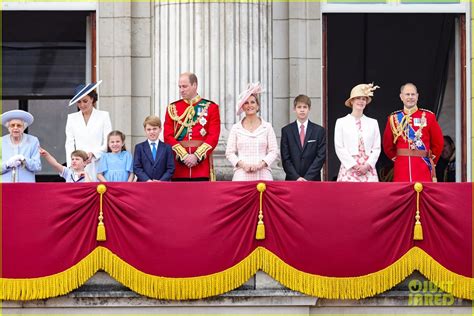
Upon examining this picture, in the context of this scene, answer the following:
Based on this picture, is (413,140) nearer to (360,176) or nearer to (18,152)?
(360,176)

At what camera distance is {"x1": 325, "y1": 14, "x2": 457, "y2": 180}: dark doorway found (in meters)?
28.0

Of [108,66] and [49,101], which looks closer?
[108,66]

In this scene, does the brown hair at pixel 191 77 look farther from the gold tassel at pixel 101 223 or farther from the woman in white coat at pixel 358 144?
the gold tassel at pixel 101 223

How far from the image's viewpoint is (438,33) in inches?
1088

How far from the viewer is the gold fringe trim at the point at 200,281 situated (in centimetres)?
1889

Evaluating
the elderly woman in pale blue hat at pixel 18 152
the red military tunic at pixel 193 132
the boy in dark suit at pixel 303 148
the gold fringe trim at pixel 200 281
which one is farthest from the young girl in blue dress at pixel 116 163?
the boy in dark suit at pixel 303 148

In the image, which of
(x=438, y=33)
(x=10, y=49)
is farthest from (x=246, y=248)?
(x=438, y=33)

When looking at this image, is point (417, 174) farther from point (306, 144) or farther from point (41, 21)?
point (41, 21)

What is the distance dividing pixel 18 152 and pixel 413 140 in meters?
4.79

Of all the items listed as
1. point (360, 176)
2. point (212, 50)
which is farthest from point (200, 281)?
point (212, 50)

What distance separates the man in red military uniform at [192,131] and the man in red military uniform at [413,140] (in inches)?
87.8

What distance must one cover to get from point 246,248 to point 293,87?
15.4 feet

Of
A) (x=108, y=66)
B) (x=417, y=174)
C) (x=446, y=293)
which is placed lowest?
(x=446, y=293)

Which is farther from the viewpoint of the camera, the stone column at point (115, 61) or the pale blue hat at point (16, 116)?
the stone column at point (115, 61)
